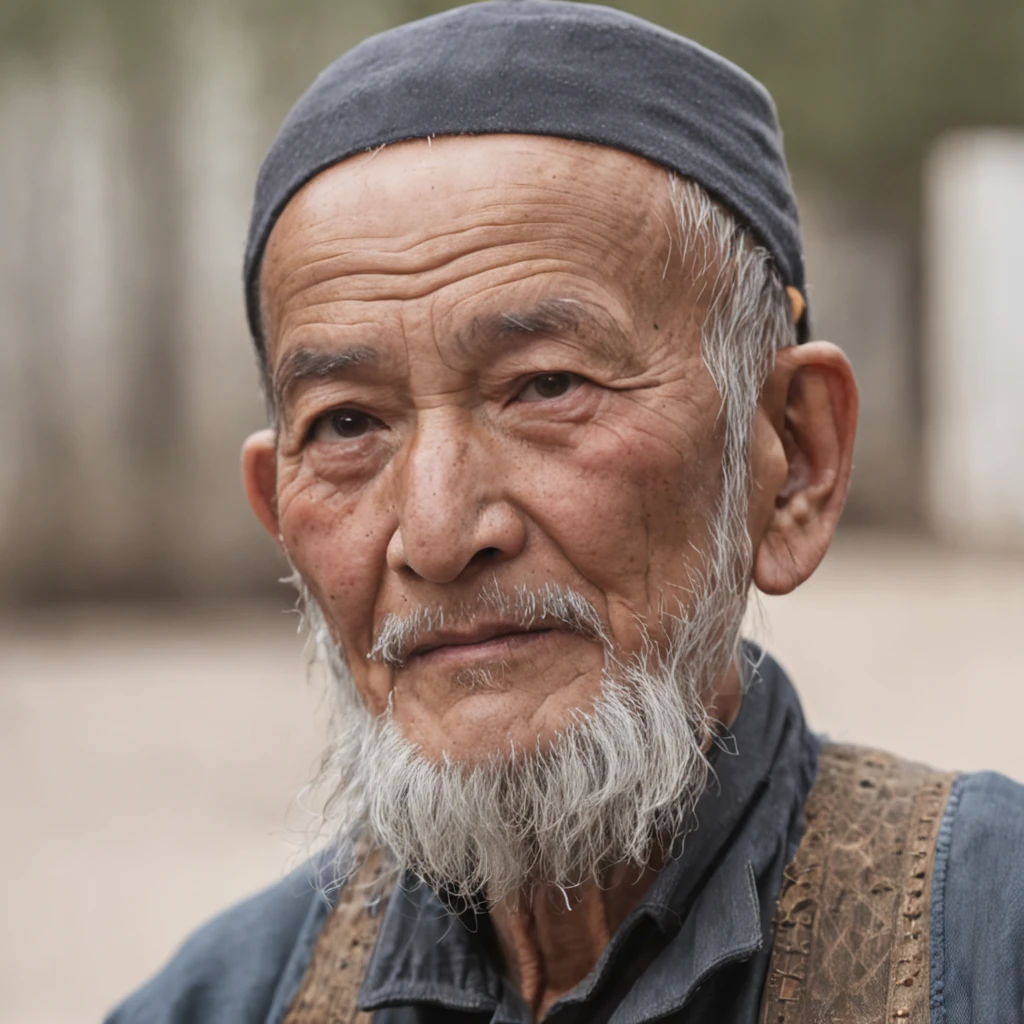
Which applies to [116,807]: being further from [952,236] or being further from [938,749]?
[952,236]

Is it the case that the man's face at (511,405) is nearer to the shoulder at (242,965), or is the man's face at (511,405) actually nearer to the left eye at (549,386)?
the left eye at (549,386)

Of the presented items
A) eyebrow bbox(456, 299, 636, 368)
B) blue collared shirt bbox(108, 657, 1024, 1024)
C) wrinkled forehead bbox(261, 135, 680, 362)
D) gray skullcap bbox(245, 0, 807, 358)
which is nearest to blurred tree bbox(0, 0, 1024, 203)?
gray skullcap bbox(245, 0, 807, 358)

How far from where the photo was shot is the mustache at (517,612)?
1.98 meters

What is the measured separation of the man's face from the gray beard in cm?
3

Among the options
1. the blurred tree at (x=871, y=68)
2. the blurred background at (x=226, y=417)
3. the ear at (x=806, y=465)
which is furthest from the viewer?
the blurred tree at (x=871, y=68)

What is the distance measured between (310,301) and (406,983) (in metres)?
1.07

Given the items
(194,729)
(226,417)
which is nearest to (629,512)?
(194,729)

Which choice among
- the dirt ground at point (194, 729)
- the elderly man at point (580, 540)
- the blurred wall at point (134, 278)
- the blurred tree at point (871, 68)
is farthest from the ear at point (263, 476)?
the blurred tree at point (871, 68)

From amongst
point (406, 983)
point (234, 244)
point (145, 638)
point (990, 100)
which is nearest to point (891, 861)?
point (406, 983)

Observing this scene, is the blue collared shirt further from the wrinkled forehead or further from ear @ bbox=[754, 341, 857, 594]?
the wrinkled forehead

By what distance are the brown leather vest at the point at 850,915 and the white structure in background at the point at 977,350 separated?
12407 millimetres

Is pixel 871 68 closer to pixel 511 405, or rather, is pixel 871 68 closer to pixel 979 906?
pixel 511 405

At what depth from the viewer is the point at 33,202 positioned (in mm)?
12102

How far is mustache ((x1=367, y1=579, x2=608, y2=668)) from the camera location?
6.50 ft
